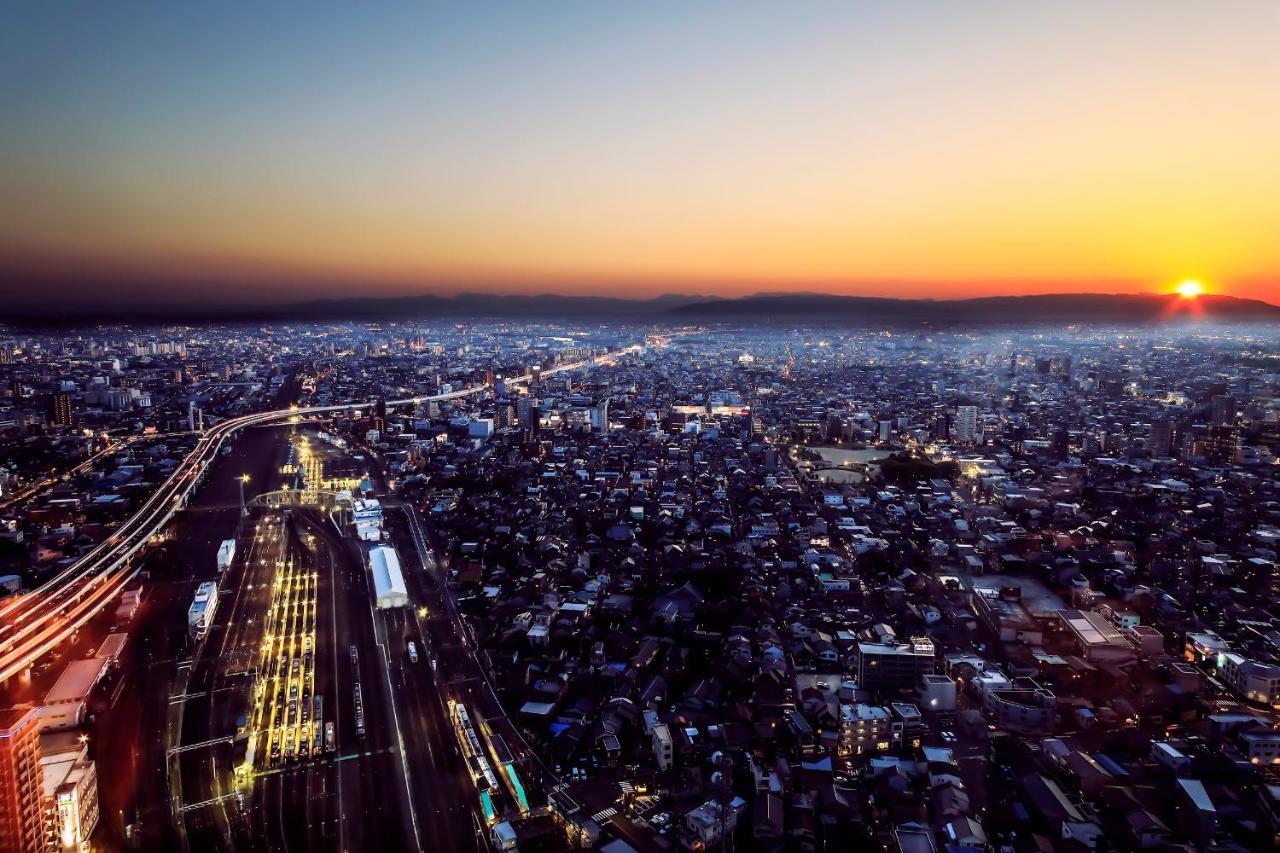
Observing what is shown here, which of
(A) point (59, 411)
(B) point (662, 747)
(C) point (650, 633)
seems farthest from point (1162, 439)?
(A) point (59, 411)

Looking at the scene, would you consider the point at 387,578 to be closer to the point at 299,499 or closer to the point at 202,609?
the point at 202,609

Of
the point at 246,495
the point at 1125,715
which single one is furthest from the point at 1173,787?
the point at 246,495

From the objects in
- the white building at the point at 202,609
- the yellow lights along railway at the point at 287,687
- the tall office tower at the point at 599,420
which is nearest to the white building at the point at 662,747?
the yellow lights along railway at the point at 287,687

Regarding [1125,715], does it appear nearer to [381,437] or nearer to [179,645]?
[179,645]

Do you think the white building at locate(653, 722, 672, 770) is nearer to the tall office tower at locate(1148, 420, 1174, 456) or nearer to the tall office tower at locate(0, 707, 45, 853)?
the tall office tower at locate(0, 707, 45, 853)

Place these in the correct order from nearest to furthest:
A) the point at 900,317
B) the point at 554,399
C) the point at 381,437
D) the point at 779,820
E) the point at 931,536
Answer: the point at 779,820, the point at 931,536, the point at 381,437, the point at 554,399, the point at 900,317

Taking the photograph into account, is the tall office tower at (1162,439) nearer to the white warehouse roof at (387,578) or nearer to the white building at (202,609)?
the white warehouse roof at (387,578)
